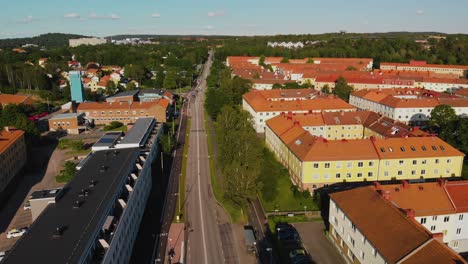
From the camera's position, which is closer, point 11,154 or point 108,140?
point 11,154

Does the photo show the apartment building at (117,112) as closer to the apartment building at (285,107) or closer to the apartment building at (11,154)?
the apartment building at (285,107)

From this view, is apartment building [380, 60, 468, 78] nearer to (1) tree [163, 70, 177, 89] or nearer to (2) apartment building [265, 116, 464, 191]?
(1) tree [163, 70, 177, 89]

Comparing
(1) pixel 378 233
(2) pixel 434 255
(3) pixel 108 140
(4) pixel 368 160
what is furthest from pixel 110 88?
(2) pixel 434 255

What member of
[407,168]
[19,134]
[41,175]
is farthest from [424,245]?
[19,134]

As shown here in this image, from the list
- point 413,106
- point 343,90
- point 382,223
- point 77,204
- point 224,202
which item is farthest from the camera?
point 343,90

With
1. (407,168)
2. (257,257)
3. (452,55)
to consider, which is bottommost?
(257,257)

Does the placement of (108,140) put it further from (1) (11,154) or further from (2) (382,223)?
(2) (382,223)

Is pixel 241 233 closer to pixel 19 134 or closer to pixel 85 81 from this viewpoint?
pixel 19 134
